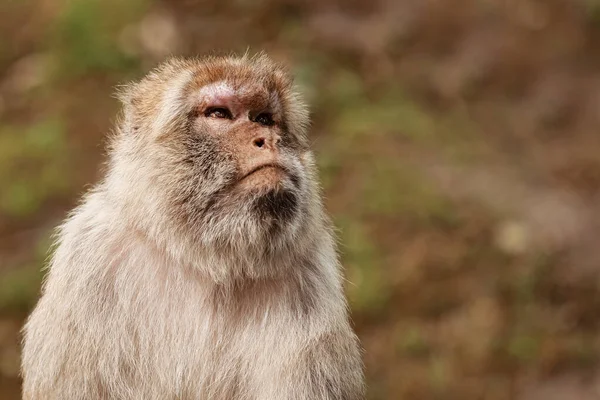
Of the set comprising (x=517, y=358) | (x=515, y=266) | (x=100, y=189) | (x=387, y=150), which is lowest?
(x=517, y=358)

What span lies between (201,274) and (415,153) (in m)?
5.18

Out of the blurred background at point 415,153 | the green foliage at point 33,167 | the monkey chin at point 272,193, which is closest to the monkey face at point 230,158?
the monkey chin at point 272,193

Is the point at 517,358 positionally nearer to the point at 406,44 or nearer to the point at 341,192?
the point at 341,192

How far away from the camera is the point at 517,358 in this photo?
317 inches

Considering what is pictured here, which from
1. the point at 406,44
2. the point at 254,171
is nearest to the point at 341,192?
the point at 406,44

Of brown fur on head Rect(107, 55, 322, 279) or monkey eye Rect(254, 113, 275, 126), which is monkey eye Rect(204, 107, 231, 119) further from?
monkey eye Rect(254, 113, 275, 126)

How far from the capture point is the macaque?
4387mm

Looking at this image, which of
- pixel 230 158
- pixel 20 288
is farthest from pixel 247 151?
pixel 20 288

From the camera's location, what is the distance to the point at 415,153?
9.44 meters

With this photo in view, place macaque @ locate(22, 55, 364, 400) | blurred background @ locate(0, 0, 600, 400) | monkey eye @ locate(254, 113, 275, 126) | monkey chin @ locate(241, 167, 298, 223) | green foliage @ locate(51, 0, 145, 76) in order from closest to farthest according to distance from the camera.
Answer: monkey chin @ locate(241, 167, 298, 223) → macaque @ locate(22, 55, 364, 400) → monkey eye @ locate(254, 113, 275, 126) → blurred background @ locate(0, 0, 600, 400) → green foliage @ locate(51, 0, 145, 76)

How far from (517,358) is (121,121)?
439cm

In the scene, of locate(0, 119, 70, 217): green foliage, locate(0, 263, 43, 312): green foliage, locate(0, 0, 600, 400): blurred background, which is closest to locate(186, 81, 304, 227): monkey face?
locate(0, 0, 600, 400): blurred background

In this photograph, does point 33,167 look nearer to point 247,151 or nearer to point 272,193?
point 247,151

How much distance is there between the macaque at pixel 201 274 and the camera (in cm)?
439
